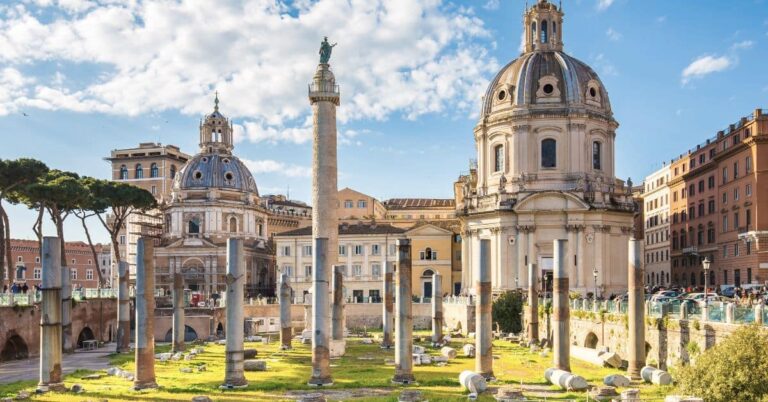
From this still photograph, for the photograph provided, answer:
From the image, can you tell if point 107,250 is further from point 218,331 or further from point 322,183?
point 322,183

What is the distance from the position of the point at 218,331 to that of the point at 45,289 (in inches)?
1473

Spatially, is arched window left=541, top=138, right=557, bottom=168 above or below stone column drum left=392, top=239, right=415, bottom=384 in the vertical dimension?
above

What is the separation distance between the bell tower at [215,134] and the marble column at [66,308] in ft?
172

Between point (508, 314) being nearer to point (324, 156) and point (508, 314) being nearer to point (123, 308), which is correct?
point (324, 156)

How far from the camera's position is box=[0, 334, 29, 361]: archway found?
144 ft

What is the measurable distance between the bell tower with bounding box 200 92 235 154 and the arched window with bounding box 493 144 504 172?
1715 inches

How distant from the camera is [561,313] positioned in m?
31.0

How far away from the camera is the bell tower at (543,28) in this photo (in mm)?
68062

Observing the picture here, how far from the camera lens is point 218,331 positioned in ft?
214

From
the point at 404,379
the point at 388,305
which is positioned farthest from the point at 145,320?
the point at 388,305

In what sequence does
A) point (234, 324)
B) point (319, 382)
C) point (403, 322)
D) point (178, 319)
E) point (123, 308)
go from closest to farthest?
point (234, 324), point (319, 382), point (403, 322), point (123, 308), point (178, 319)

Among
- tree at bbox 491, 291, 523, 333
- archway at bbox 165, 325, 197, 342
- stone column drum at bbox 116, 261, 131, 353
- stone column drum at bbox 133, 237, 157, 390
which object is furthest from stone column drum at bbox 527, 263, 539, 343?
archway at bbox 165, 325, 197, 342

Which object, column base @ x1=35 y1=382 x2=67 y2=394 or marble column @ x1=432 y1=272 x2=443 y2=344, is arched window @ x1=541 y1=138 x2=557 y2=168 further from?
column base @ x1=35 y1=382 x2=67 y2=394

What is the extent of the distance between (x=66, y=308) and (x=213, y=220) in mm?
50848
